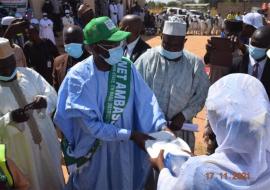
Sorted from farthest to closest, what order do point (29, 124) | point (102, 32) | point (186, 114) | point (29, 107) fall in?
1. point (186, 114)
2. point (29, 124)
3. point (29, 107)
4. point (102, 32)

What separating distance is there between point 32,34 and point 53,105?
2.73 metres

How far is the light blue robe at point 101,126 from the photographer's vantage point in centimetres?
289

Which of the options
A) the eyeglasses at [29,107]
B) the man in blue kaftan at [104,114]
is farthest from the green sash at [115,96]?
the eyeglasses at [29,107]

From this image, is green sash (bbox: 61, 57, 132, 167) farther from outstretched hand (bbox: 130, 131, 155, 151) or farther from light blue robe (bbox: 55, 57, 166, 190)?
outstretched hand (bbox: 130, 131, 155, 151)

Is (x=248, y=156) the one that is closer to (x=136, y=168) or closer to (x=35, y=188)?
(x=136, y=168)

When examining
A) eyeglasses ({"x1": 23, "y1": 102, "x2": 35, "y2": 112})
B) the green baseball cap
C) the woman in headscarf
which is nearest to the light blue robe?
the green baseball cap

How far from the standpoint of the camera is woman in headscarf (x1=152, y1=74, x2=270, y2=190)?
68.8 inches

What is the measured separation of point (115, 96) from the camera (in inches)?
119

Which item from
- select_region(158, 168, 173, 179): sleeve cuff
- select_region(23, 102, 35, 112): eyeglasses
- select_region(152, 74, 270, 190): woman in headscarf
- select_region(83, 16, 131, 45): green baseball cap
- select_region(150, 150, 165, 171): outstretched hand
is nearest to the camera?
select_region(152, 74, 270, 190): woman in headscarf

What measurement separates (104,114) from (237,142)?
4.67 ft
